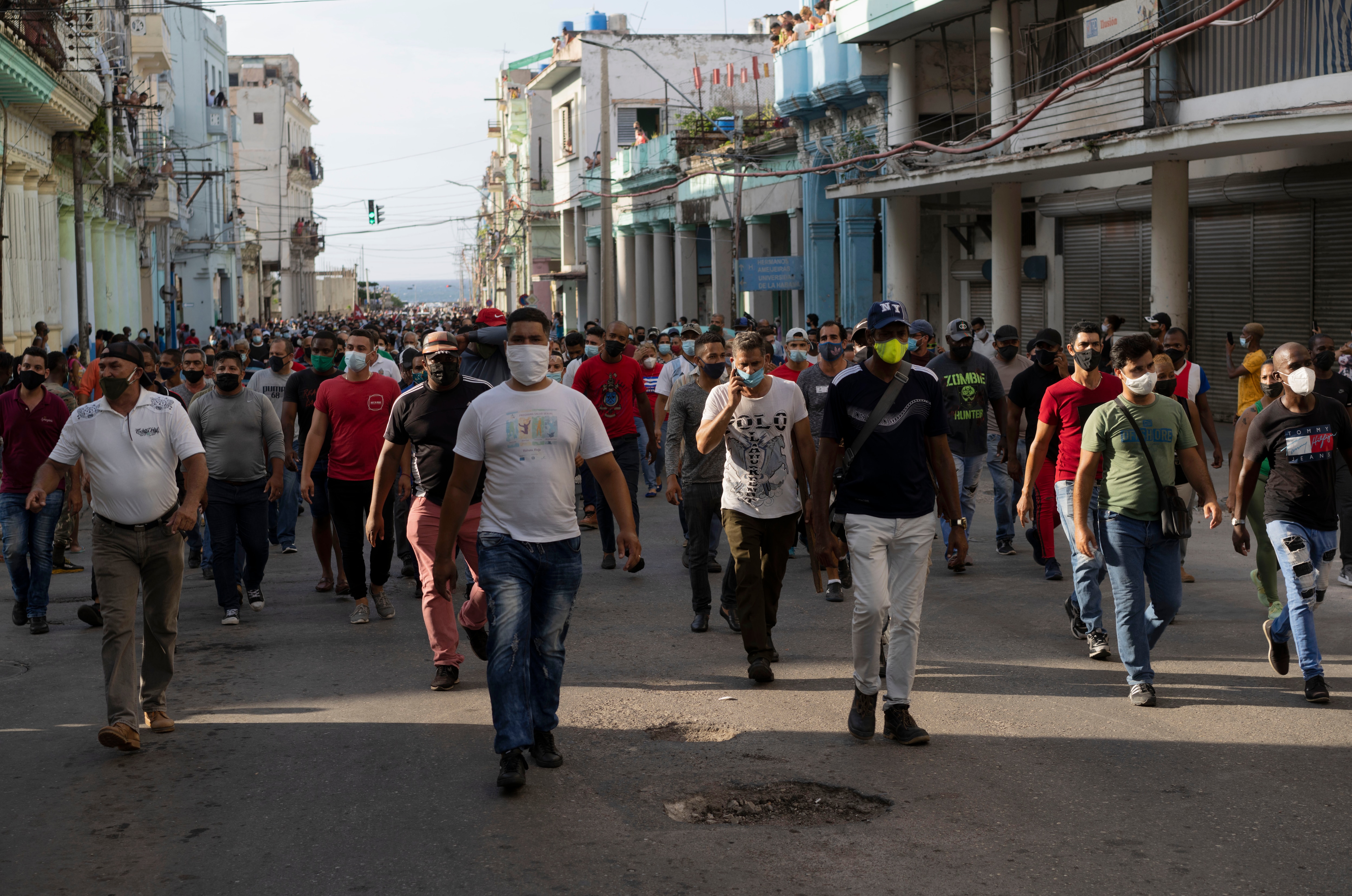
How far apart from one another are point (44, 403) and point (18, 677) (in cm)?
280

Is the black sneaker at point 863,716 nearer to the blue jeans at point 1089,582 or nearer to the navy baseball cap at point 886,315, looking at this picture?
the navy baseball cap at point 886,315

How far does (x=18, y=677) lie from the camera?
8.05m

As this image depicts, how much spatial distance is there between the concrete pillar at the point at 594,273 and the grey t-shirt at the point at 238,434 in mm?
49486

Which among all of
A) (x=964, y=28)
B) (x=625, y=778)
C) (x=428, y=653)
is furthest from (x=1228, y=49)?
(x=625, y=778)

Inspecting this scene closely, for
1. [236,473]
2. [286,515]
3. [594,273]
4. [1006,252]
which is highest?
[594,273]

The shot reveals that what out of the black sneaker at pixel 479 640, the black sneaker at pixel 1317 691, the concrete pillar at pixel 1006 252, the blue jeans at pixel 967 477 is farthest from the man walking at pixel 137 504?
the concrete pillar at pixel 1006 252

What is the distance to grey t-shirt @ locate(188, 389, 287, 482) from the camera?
9695 mm

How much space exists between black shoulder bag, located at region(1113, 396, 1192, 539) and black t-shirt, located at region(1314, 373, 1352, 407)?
2.36 metres

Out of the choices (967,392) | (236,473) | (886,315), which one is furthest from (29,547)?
(967,392)

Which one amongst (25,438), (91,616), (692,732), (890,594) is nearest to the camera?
(890,594)

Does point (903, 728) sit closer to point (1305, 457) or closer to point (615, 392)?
point (1305, 457)

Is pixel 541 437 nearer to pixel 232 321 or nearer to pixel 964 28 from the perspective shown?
pixel 964 28

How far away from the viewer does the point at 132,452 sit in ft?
22.1

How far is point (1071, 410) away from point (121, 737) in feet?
17.9
